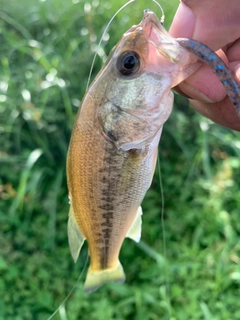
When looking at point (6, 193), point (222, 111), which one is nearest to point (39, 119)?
point (6, 193)

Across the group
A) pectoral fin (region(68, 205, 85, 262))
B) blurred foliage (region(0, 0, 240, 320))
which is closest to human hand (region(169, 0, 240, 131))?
pectoral fin (region(68, 205, 85, 262))

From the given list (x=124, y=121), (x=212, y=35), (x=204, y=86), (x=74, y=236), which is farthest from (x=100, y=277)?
(x=212, y=35)

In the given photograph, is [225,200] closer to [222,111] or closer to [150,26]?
[222,111]

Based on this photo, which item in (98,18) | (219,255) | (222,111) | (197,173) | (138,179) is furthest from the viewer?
(98,18)

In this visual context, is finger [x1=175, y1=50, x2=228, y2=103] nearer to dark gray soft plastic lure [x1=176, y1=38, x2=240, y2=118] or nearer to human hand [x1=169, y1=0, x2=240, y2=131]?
human hand [x1=169, y1=0, x2=240, y2=131]

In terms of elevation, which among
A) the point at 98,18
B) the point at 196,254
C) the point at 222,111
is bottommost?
the point at 196,254

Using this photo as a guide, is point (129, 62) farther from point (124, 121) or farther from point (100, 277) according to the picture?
point (100, 277)
